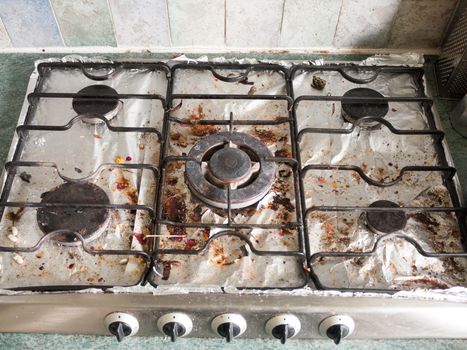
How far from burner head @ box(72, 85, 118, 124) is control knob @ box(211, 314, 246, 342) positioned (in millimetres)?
470

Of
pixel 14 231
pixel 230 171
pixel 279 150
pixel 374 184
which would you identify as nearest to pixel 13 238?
pixel 14 231

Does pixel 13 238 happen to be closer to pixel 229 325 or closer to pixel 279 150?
pixel 229 325

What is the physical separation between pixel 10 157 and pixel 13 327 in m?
0.32

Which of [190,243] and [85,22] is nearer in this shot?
[190,243]

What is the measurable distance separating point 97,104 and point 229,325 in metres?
0.52

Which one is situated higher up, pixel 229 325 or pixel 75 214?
pixel 75 214

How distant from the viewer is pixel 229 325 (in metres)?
0.72

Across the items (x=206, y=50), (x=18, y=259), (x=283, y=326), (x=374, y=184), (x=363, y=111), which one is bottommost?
(x=283, y=326)

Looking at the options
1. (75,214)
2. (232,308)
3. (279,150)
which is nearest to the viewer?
(232,308)

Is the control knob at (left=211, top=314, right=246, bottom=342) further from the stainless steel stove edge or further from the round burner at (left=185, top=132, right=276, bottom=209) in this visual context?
the round burner at (left=185, top=132, right=276, bottom=209)

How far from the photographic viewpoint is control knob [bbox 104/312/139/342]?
28.6 inches

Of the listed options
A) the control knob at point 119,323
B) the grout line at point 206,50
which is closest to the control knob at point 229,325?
the control knob at point 119,323

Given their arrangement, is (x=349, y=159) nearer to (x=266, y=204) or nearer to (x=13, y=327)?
(x=266, y=204)

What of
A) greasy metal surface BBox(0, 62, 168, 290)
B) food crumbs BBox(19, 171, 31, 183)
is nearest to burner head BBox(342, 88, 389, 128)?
greasy metal surface BBox(0, 62, 168, 290)
